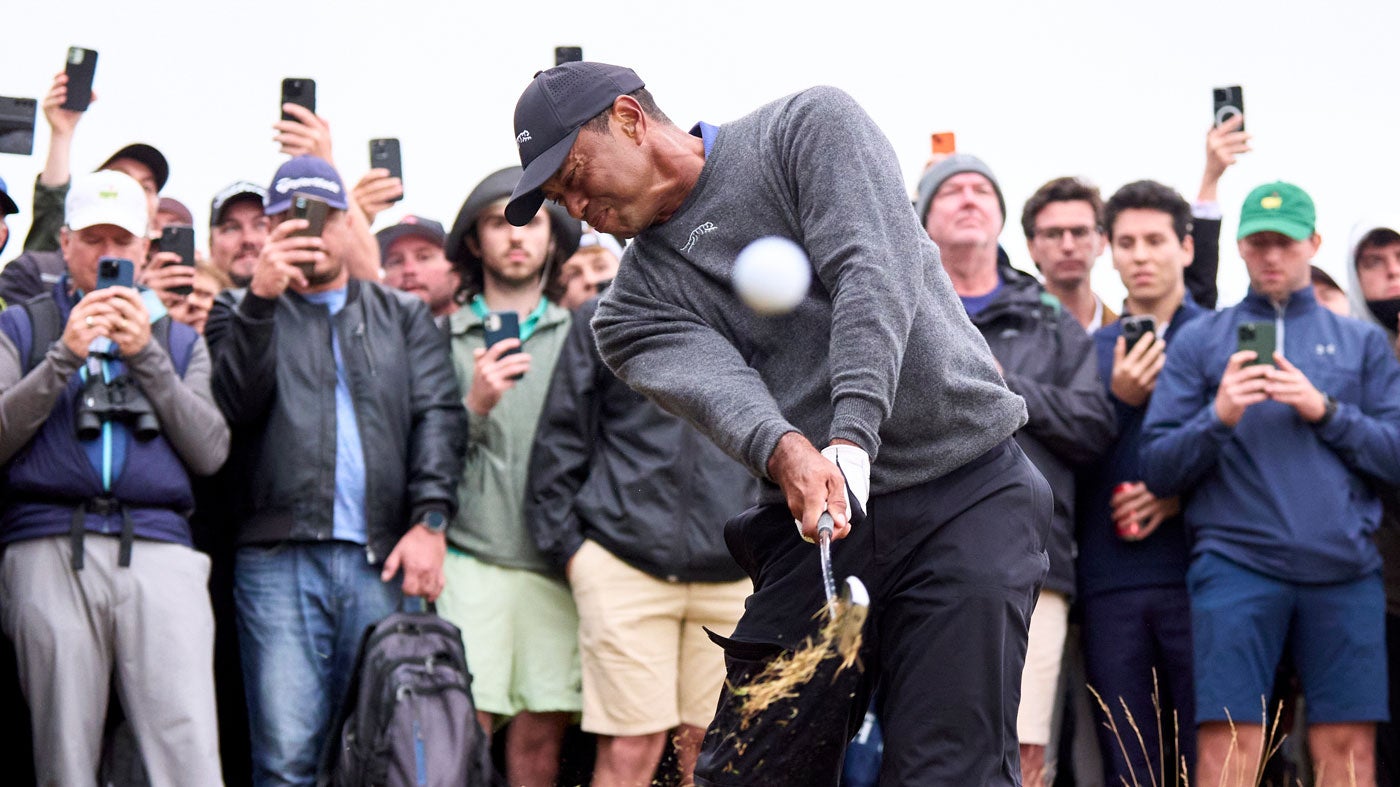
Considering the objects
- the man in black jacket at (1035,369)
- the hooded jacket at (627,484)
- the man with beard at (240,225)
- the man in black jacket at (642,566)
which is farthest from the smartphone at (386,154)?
the man in black jacket at (1035,369)

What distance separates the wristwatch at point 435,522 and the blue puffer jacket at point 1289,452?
9.66ft

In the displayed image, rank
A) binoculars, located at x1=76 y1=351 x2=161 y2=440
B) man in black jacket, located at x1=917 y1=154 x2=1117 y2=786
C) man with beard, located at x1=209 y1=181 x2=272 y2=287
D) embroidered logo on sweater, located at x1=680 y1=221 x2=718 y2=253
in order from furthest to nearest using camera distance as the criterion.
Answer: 1. man with beard, located at x1=209 y1=181 x2=272 y2=287
2. man in black jacket, located at x1=917 y1=154 x2=1117 y2=786
3. binoculars, located at x1=76 y1=351 x2=161 y2=440
4. embroidered logo on sweater, located at x1=680 y1=221 x2=718 y2=253

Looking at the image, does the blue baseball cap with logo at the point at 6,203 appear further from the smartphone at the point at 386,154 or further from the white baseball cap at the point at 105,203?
the smartphone at the point at 386,154

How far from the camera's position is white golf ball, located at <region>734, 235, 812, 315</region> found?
4430 millimetres

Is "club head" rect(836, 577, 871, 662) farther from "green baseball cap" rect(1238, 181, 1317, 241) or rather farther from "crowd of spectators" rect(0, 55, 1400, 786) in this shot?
"green baseball cap" rect(1238, 181, 1317, 241)

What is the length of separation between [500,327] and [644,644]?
1.51 m

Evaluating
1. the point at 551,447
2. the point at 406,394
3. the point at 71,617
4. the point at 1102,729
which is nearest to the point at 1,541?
the point at 71,617

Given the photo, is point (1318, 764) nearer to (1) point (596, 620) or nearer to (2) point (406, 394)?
(1) point (596, 620)

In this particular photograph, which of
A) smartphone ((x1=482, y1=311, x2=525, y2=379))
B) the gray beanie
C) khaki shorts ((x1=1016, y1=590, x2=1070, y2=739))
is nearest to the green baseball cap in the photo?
the gray beanie

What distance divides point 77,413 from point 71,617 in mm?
789

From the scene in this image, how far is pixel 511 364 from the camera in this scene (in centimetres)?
764

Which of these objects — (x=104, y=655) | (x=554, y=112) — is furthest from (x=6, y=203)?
(x=554, y=112)

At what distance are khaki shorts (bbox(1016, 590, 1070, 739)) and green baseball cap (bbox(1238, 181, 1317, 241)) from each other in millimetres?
1841

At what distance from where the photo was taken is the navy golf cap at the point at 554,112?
445cm
